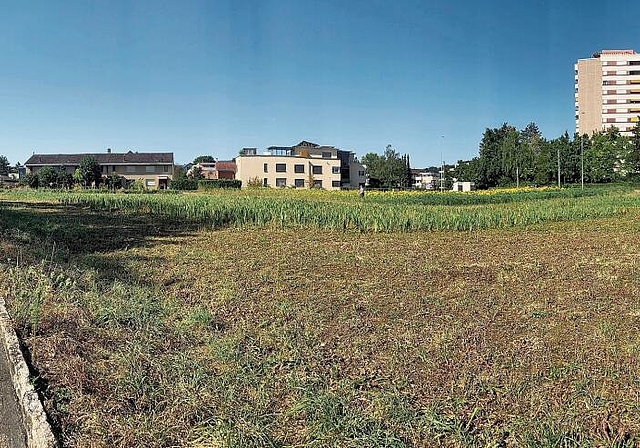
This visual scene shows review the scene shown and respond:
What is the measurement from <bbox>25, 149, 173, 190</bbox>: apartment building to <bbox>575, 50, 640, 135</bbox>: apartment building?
6571cm

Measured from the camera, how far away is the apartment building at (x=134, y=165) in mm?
67375

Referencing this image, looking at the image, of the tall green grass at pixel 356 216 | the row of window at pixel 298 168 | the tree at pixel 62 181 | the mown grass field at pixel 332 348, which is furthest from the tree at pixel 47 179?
the mown grass field at pixel 332 348

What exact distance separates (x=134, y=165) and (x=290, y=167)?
68.5 feet

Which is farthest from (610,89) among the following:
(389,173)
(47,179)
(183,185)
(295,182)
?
(47,179)

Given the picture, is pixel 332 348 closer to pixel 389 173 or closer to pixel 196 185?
pixel 196 185

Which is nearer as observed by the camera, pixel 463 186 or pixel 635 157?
pixel 635 157

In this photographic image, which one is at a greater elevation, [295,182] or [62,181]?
[62,181]

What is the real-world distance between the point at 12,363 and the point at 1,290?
7.76 feet

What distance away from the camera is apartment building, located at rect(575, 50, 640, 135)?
86312 millimetres

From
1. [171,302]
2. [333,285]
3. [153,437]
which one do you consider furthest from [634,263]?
[153,437]

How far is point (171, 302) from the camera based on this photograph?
5766mm

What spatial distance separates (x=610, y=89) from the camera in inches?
3423

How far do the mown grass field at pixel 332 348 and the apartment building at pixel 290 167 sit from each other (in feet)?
167

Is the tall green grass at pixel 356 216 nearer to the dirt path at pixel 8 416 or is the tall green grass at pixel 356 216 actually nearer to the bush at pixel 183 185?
the dirt path at pixel 8 416
